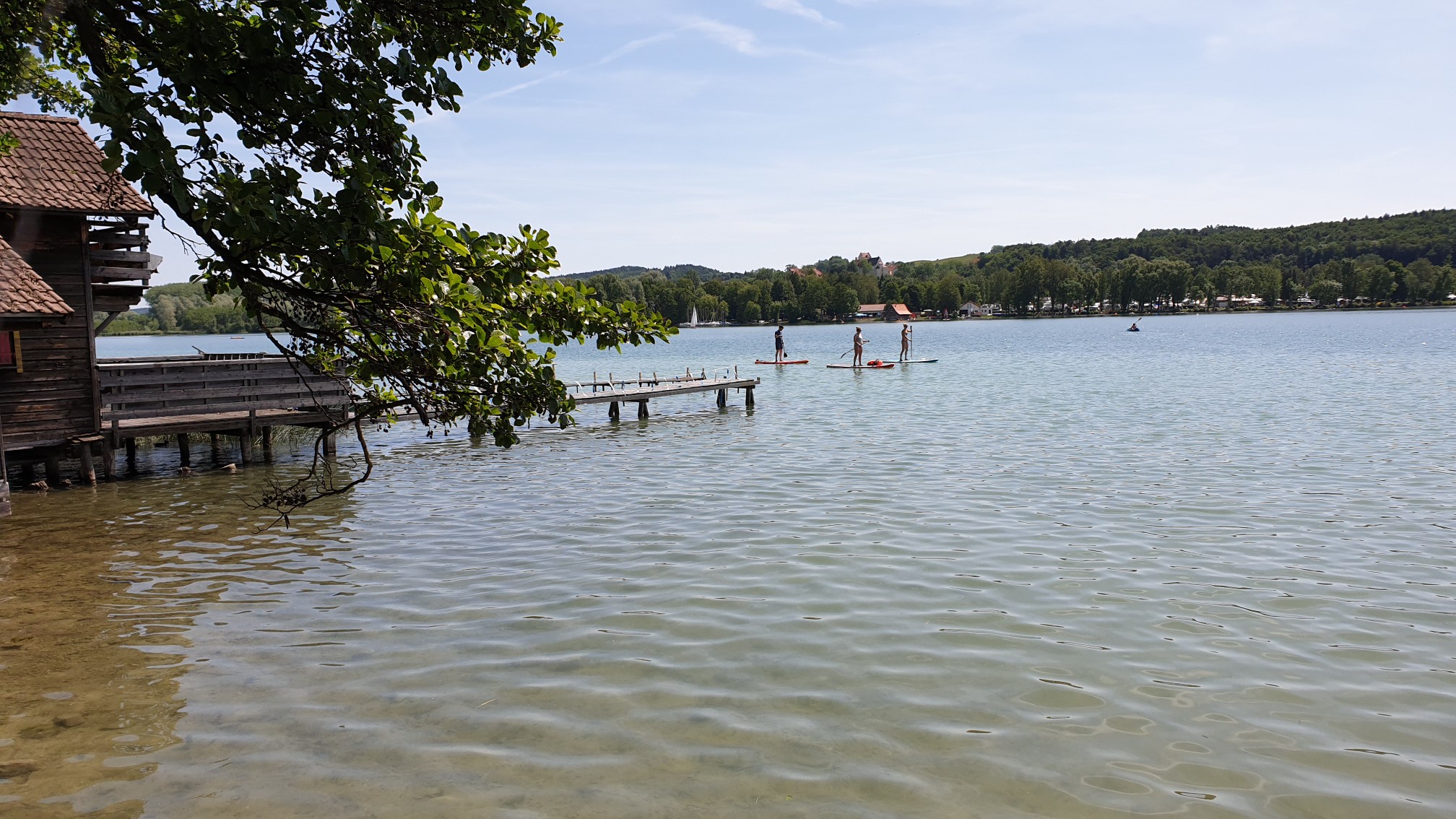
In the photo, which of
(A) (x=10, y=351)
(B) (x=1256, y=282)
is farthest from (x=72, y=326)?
(B) (x=1256, y=282)

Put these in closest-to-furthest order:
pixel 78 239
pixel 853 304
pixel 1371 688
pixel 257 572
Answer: pixel 1371 688, pixel 257 572, pixel 78 239, pixel 853 304

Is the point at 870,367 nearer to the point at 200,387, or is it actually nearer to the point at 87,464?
the point at 200,387

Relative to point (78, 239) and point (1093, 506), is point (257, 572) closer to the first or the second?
point (78, 239)

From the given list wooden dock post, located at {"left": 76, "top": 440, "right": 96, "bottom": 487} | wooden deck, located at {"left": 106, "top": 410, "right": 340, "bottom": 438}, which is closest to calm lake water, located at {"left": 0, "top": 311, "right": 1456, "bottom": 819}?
wooden dock post, located at {"left": 76, "top": 440, "right": 96, "bottom": 487}

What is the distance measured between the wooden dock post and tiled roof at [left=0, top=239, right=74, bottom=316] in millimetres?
3882

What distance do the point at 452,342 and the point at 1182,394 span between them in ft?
104

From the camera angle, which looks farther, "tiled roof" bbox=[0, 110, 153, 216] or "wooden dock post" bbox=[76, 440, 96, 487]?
"wooden dock post" bbox=[76, 440, 96, 487]

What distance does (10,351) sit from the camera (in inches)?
651

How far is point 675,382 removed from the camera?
33875 mm

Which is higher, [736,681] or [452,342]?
[452,342]

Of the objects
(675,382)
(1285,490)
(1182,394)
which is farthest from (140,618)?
(1182,394)

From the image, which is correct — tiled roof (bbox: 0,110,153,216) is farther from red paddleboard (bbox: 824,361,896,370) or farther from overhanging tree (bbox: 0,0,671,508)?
red paddleboard (bbox: 824,361,896,370)

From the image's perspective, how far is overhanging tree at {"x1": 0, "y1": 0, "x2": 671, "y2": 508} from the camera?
5.35 metres

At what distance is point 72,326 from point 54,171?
2877 millimetres
